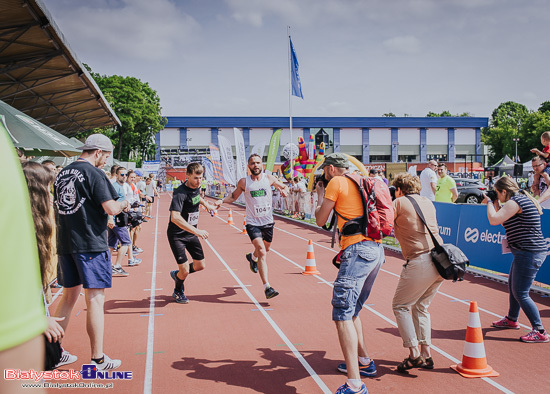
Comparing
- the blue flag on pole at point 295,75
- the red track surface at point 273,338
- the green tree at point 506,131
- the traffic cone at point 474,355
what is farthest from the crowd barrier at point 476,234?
the green tree at point 506,131

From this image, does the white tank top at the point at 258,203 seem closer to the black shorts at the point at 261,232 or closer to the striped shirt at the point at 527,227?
the black shorts at the point at 261,232

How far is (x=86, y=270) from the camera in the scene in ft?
14.5

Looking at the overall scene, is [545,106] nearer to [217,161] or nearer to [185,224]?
[217,161]

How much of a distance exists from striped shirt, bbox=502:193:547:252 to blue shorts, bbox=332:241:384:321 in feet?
7.51

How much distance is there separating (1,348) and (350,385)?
3322 mm

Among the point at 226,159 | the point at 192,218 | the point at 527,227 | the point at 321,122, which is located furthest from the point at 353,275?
the point at 321,122

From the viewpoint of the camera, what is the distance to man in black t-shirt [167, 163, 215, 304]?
7141mm

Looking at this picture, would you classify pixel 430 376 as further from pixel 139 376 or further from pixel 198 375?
pixel 139 376

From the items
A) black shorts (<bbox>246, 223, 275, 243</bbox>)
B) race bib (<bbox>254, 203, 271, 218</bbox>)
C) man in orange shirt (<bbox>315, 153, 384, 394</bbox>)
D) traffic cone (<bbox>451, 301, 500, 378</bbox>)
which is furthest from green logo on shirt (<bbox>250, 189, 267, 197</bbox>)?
traffic cone (<bbox>451, 301, 500, 378</bbox>)

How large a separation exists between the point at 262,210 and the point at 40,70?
1306cm

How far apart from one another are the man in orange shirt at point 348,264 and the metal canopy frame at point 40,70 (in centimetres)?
948

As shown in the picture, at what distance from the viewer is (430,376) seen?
456cm

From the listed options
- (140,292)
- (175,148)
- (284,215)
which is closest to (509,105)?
(175,148)

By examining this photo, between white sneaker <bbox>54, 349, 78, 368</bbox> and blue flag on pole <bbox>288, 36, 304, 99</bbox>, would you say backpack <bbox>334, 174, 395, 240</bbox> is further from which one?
blue flag on pole <bbox>288, 36, 304, 99</bbox>
